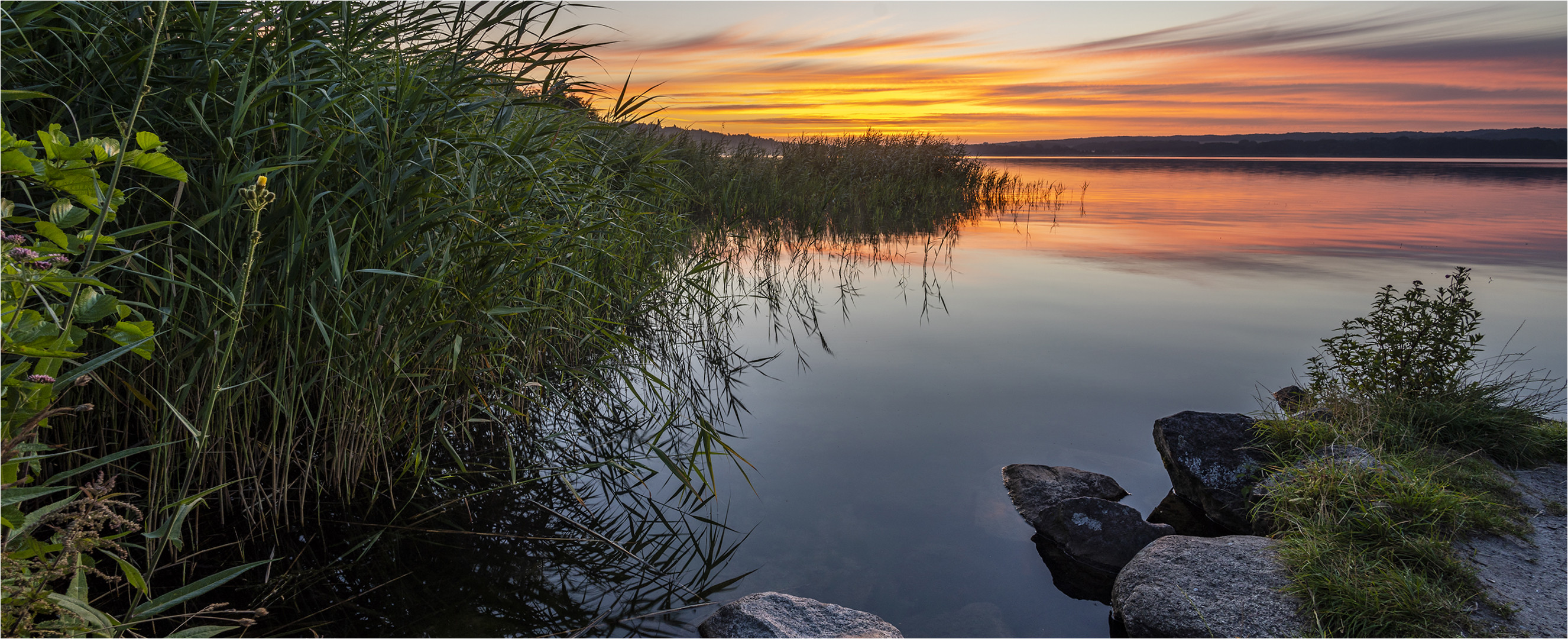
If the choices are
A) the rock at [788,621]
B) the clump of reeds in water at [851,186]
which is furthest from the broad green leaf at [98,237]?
the clump of reeds in water at [851,186]

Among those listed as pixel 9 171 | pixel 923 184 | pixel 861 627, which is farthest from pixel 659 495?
pixel 923 184

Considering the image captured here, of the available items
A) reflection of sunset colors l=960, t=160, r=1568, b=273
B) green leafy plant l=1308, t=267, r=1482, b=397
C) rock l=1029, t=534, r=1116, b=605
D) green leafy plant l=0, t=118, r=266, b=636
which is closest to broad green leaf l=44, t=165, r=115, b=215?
green leafy plant l=0, t=118, r=266, b=636

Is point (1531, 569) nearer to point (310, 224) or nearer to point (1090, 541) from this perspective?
point (1090, 541)

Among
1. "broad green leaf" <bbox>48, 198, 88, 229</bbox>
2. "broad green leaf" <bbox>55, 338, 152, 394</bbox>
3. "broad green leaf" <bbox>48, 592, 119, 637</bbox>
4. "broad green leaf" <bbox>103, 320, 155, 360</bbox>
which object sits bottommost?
"broad green leaf" <bbox>48, 592, 119, 637</bbox>

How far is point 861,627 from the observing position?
2.55 m

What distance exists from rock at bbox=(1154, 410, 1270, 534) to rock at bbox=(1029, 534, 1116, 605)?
856 millimetres

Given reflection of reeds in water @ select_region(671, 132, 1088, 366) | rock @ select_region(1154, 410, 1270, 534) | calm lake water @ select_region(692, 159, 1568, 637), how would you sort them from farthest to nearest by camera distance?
reflection of reeds in water @ select_region(671, 132, 1088, 366) < rock @ select_region(1154, 410, 1270, 534) < calm lake water @ select_region(692, 159, 1568, 637)

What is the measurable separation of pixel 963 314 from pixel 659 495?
4.46m

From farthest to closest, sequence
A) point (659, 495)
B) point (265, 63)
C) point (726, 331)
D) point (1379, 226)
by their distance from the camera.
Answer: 1. point (1379, 226)
2. point (726, 331)
3. point (659, 495)
4. point (265, 63)

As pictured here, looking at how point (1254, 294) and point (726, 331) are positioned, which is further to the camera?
point (1254, 294)

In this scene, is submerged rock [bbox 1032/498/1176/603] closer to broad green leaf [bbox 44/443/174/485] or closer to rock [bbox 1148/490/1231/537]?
rock [bbox 1148/490/1231/537]

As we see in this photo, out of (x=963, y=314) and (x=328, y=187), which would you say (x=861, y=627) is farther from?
(x=963, y=314)

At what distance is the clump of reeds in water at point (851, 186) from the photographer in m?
11.5

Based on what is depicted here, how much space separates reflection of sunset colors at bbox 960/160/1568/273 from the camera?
33.9 ft
